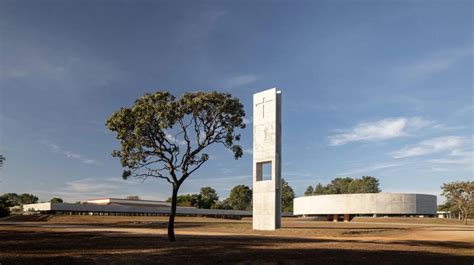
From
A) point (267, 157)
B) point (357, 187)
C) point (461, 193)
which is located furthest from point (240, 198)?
point (267, 157)

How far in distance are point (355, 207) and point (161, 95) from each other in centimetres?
8928

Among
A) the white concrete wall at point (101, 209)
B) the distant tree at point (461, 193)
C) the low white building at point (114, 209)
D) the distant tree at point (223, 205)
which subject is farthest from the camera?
the distant tree at point (223, 205)

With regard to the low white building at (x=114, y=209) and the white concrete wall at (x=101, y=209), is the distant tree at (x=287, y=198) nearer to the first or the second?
the low white building at (x=114, y=209)

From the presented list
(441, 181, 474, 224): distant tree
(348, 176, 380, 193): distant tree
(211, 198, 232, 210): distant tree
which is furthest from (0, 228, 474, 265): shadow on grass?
(348, 176, 380, 193): distant tree

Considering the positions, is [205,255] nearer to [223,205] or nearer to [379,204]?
[379,204]

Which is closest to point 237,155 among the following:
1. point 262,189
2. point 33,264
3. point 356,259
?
point 262,189

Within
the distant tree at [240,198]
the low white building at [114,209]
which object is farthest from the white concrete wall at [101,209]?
the distant tree at [240,198]

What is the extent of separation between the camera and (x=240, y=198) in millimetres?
168750

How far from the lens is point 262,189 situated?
176 feet

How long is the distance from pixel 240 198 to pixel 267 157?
386 feet

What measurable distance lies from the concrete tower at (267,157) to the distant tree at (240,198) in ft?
374

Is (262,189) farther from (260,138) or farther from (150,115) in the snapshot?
(150,115)

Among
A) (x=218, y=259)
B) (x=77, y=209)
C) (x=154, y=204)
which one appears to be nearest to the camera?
(x=218, y=259)

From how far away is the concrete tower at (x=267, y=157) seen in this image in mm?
52375
